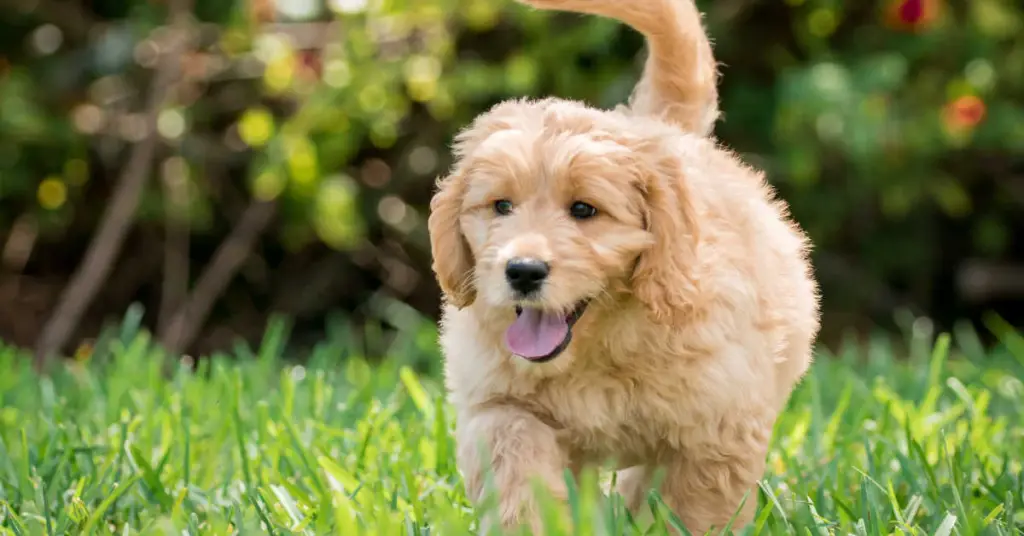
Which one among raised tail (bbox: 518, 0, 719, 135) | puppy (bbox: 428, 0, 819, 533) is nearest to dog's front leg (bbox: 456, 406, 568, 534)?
puppy (bbox: 428, 0, 819, 533)

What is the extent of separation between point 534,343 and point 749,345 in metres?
0.54

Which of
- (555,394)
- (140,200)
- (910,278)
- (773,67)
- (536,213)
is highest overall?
(536,213)

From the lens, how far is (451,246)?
2.97 m

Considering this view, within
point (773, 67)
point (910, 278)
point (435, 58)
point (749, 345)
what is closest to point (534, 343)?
point (749, 345)

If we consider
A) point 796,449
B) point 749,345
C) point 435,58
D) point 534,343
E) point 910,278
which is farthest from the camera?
point 910,278

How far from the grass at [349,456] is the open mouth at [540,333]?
320mm

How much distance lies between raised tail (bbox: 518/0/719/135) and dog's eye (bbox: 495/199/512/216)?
0.80 m

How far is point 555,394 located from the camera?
283 cm

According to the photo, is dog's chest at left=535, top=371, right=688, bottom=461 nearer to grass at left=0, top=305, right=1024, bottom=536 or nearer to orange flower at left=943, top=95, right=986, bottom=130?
grass at left=0, top=305, right=1024, bottom=536

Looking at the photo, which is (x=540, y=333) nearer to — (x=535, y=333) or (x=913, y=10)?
(x=535, y=333)

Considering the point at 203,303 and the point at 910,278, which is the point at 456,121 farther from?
the point at 910,278

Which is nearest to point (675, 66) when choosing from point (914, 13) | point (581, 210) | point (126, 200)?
point (581, 210)

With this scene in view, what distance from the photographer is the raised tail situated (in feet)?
11.3

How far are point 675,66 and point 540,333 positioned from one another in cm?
115
